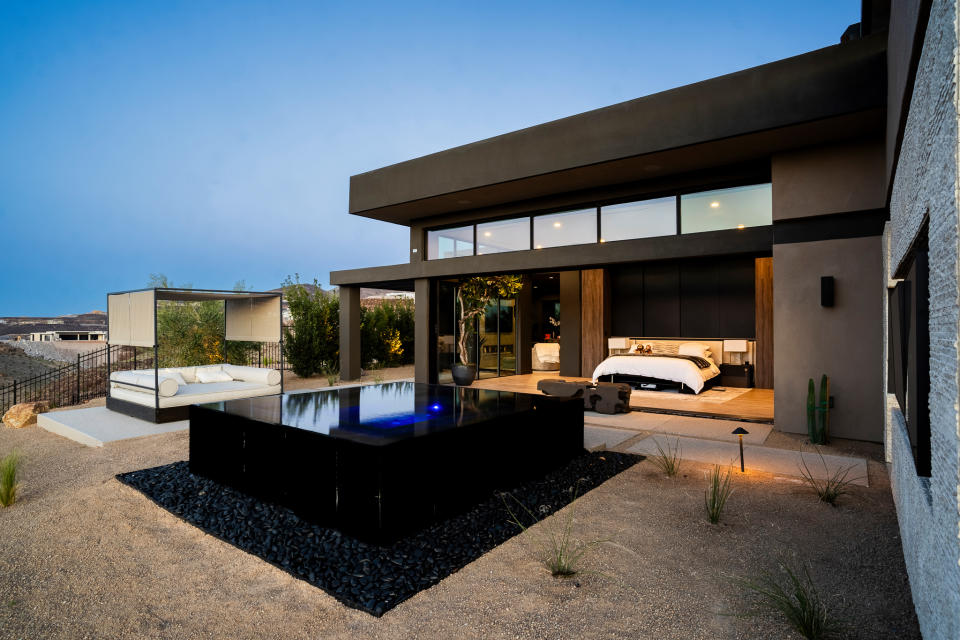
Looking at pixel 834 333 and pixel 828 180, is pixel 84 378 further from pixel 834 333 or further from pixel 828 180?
pixel 828 180

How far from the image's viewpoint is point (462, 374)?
1032 centimetres

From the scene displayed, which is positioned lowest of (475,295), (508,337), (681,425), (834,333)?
(681,425)

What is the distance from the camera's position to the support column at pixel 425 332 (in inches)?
398

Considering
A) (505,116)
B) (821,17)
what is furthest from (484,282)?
(505,116)

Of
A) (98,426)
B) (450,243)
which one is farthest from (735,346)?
(98,426)

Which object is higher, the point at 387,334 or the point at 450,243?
the point at 450,243

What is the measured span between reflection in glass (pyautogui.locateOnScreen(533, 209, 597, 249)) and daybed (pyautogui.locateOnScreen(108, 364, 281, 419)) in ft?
16.9

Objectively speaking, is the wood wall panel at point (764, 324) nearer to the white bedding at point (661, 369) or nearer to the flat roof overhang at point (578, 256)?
the white bedding at point (661, 369)

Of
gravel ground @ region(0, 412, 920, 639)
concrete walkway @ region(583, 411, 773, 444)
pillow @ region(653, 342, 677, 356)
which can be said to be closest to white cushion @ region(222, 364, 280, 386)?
gravel ground @ region(0, 412, 920, 639)

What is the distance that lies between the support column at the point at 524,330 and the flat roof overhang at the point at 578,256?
310 cm

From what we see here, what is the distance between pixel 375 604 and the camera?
234 cm

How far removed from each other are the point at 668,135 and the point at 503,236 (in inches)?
152

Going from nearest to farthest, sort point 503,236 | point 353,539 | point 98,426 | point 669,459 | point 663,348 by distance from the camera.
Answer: point 353,539 < point 669,459 < point 98,426 < point 503,236 < point 663,348

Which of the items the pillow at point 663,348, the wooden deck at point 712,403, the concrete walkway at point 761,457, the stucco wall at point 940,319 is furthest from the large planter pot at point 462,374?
the stucco wall at point 940,319
